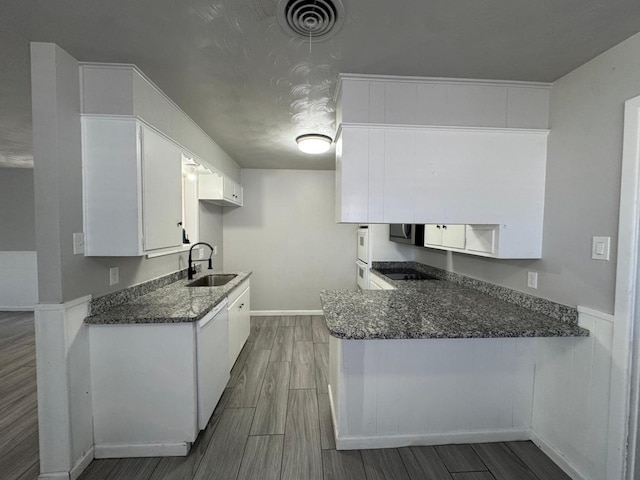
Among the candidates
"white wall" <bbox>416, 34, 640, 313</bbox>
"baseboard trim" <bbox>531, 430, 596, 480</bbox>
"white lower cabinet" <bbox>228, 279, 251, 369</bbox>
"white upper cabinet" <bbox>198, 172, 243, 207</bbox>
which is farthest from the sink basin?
"baseboard trim" <bbox>531, 430, 596, 480</bbox>

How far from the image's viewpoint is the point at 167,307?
1.85 meters

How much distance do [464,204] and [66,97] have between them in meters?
2.48

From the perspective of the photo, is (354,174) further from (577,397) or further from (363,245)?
(363,245)

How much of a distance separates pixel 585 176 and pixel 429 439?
6.22ft

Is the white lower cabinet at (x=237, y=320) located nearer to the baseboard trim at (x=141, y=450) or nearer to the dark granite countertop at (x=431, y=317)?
the baseboard trim at (x=141, y=450)

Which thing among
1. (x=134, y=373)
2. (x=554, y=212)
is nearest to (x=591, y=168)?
(x=554, y=212)

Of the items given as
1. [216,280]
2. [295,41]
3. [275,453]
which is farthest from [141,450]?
[295,41]

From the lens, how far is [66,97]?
150 centimetres

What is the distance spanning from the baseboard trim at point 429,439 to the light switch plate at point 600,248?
127cm

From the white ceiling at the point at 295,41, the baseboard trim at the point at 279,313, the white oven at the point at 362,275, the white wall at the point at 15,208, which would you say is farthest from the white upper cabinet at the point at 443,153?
the white wall at the point at 15,208

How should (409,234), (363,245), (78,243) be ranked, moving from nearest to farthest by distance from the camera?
(78,243) < (409,234) < (363,245)

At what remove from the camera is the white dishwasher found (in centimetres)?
181

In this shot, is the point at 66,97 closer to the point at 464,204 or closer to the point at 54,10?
the point at 54,10

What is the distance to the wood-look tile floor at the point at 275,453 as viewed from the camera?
5.18ft
